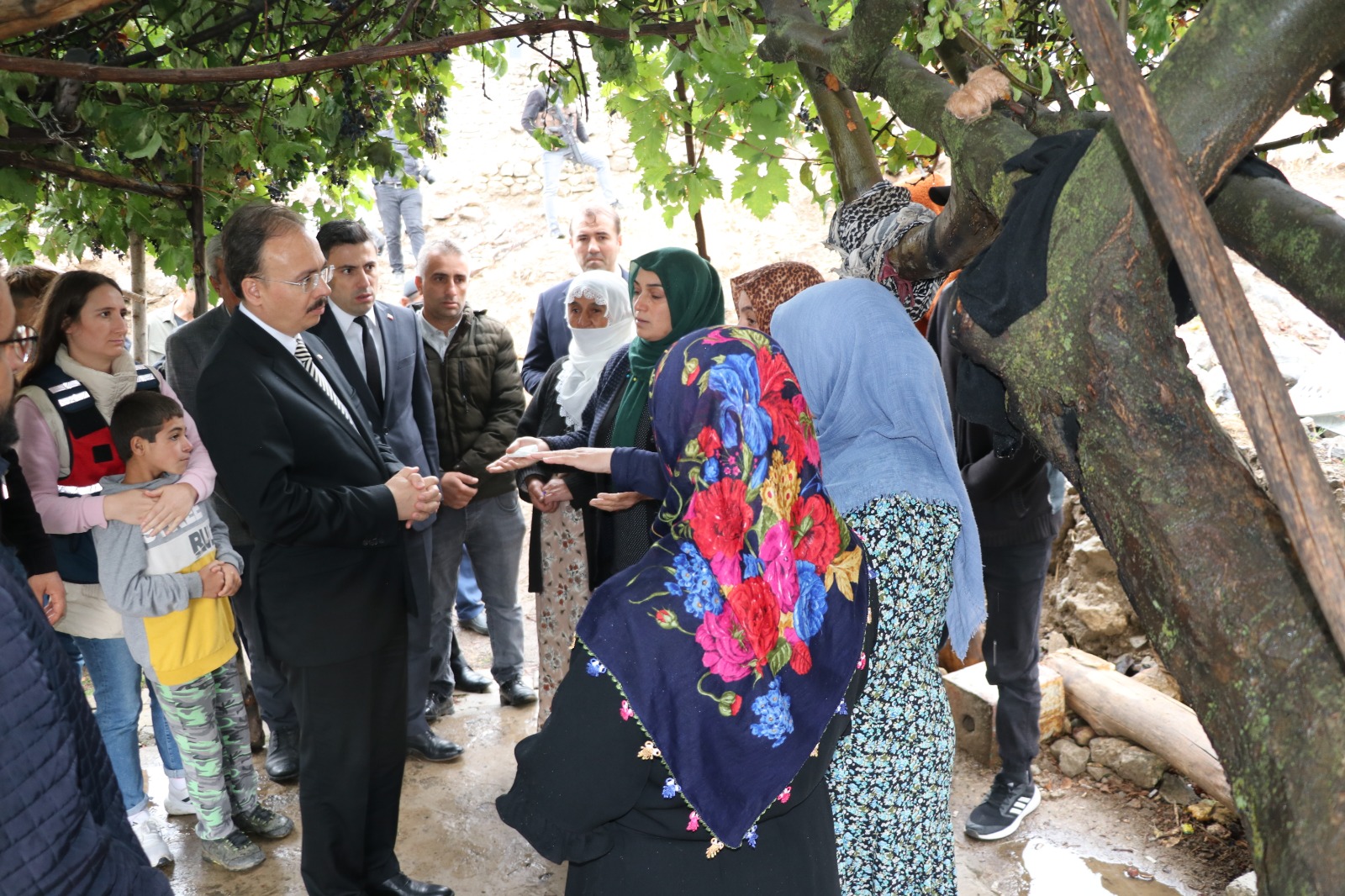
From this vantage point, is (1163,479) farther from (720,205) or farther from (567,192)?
(567,192)

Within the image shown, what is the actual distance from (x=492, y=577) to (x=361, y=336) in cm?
143

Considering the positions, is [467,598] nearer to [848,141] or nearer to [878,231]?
[848,141]

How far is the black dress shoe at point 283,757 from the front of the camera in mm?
4422

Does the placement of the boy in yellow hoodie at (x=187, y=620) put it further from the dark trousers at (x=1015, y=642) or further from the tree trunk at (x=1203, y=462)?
the tree trunk at (x=1203, y=462)

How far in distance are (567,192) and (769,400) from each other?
12.8 meters

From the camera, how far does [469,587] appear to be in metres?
6.29

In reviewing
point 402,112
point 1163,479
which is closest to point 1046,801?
point 1163,479

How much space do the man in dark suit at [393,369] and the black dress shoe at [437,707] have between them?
219mm

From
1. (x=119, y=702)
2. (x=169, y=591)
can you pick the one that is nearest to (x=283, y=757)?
(x=119, y=702)

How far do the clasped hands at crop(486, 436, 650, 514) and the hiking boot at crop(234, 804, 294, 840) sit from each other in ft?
5.56

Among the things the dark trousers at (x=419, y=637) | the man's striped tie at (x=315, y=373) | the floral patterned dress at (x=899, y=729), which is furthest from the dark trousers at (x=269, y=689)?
the floral patterned dress at (x=899, y=729)

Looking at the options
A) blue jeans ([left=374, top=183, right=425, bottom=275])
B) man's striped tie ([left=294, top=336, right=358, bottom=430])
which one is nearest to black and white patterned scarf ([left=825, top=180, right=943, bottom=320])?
man's striped tie ([left=294, top=336, right=358, bottom=430])

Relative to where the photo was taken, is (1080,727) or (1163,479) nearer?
(1163,479)

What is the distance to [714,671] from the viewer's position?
5.92ft
